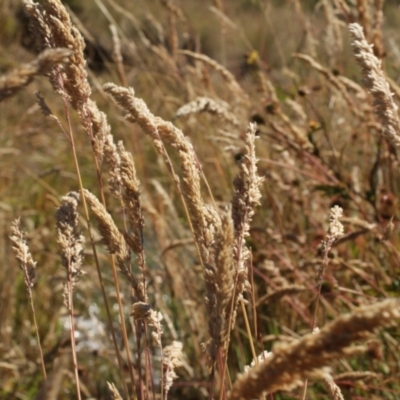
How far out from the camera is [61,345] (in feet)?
5.30

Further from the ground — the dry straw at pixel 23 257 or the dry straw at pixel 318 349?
the dry straw at pixel 318 349

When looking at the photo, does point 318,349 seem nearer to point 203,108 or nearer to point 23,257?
point 23,257

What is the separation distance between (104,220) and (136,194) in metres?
0.05

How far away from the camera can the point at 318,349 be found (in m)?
0.48

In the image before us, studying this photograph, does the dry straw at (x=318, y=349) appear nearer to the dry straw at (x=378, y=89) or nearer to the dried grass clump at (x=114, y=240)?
the dried grass clump at (x=114, y=240)

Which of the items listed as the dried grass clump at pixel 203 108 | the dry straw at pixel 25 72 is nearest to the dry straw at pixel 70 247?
→ the dry straw at pixel 25 72

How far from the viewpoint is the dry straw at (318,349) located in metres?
0.47

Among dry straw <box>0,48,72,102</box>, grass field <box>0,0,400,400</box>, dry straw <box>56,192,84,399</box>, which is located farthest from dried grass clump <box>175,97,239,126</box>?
dry straw <box>0,48,72,102</box>

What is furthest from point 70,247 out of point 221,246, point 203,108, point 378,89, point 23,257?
point 203,108

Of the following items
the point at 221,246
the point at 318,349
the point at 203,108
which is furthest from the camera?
the point at 203,108

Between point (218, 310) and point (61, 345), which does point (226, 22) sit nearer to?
point (61, 345)

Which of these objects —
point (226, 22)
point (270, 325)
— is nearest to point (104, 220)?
point (270, 325)

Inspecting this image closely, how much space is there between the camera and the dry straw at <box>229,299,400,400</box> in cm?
47

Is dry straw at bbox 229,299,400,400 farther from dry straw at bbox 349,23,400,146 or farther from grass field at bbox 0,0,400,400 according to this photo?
dry straw at bbox 349,23,400,146
